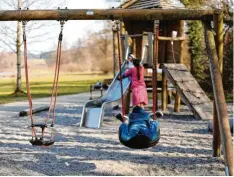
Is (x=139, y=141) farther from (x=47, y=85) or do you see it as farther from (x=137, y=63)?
(x=47, y=85)

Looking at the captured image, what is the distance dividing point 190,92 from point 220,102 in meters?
5.74

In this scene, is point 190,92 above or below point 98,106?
above

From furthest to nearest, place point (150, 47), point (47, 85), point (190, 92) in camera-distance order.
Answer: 1. point (47, 85)
2. point (150, 47)
3. point (190, 92)

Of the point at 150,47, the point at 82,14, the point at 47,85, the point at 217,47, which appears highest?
the point at 82,14

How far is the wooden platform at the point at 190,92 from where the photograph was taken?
10172 mm

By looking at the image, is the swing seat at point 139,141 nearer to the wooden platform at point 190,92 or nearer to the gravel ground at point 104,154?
the gravel ground at point 104,154

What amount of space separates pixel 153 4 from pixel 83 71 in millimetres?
37615

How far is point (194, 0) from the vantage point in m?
17.0

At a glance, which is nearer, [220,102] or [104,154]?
[220,102]

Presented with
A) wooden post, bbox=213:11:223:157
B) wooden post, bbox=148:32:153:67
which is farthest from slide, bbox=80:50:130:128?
wooden post, bbox=213:11:223:157

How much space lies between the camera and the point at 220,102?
16.3 feet

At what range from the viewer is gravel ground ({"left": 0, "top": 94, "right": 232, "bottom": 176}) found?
5207 mm

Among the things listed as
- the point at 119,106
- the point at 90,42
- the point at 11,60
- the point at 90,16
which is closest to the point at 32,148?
the point at 90,16

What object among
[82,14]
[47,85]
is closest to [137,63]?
[82,14]
